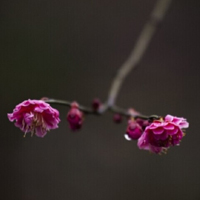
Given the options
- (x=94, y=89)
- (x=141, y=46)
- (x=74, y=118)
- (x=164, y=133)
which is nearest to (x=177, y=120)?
(x=164, y=133)

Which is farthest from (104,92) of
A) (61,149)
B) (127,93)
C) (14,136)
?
(14,136)

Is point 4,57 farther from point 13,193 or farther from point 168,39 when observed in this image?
point 168,39

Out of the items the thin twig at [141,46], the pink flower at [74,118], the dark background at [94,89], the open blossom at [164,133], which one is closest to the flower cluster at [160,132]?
the open blossom at [164,133]

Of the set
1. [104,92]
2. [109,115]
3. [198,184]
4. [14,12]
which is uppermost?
[14,12]

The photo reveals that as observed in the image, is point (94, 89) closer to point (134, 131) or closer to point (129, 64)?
point (129, 64)

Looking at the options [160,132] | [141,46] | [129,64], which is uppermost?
[141,46]

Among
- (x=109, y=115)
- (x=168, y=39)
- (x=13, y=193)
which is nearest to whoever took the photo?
(x=13, y=193)

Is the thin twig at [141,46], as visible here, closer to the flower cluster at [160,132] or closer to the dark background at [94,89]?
the flower cluster at [160,132]
